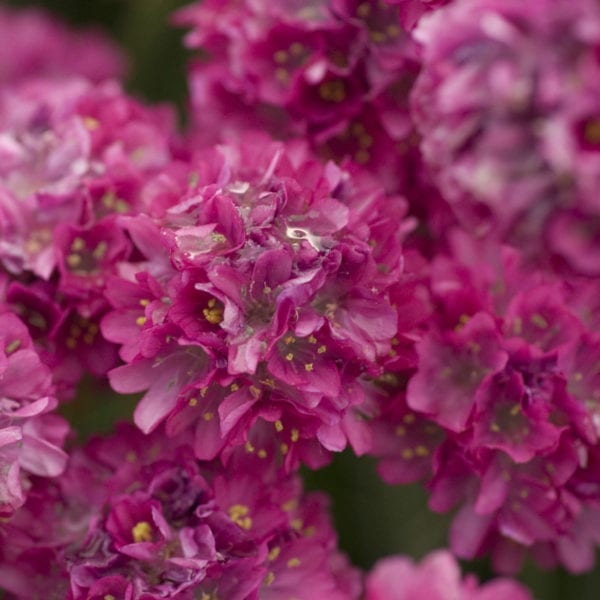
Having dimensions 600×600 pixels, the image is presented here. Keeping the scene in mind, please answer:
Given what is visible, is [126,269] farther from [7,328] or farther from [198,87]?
[198,87]

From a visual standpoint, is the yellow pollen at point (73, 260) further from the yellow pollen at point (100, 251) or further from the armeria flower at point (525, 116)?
the armeria flower at point (525, 116)

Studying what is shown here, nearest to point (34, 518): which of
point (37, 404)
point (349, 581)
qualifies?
point (37, 404)

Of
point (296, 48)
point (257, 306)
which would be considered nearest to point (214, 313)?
point (257, 306)

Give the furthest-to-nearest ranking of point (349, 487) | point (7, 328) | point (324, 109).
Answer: point (349, 487) → point (324, 109) → point (7, 328)

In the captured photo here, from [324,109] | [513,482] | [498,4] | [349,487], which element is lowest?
[349,487]

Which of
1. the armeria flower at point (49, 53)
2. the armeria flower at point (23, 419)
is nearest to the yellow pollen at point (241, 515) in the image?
the armeria flower at point (23, 419)

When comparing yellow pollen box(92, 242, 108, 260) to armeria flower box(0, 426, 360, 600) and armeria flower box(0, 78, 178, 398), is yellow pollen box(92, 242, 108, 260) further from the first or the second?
armeria flower box(0, 426, 360, 600)

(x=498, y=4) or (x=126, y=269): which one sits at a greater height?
(x=498, y=4)
